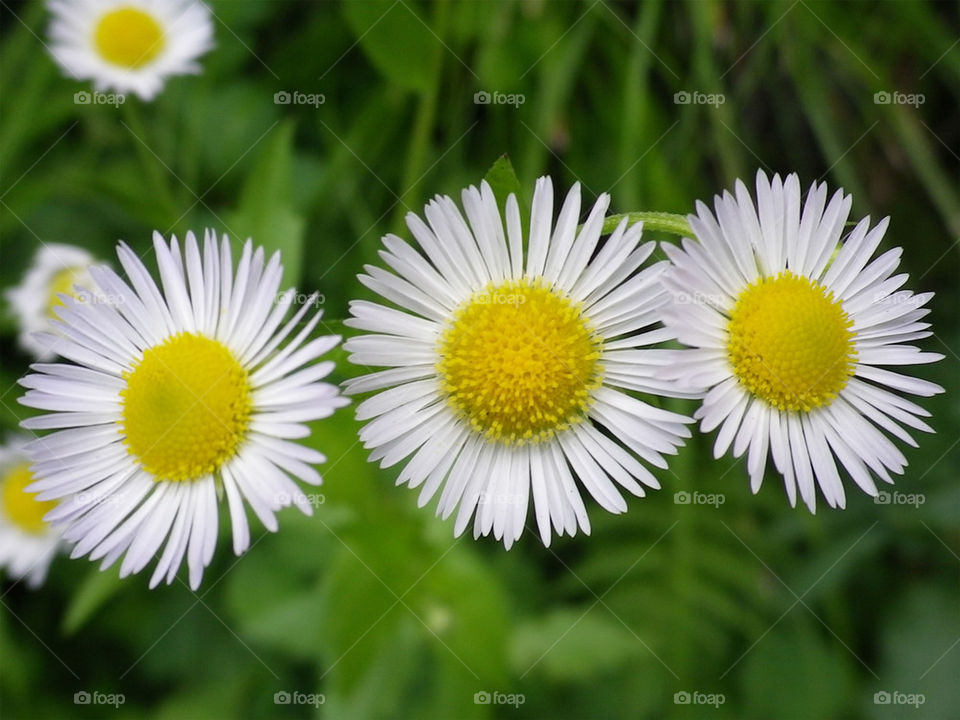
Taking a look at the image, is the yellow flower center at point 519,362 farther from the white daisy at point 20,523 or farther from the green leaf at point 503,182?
the white daisy at point 20,523

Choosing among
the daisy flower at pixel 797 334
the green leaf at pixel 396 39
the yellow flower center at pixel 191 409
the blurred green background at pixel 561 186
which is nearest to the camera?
the daisy flower at pixel 797 334

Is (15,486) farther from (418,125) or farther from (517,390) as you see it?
(517,390)

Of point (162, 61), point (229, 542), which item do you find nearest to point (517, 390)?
point (229, 542)

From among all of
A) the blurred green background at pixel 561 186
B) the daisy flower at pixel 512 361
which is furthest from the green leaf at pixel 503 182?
the blurred green background at pixel 561 186

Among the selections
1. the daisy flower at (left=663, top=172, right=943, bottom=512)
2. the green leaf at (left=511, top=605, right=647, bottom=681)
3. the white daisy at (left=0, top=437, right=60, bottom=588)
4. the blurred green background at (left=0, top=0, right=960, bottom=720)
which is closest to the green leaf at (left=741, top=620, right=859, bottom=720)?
the blurred green background at (left=0, top=0, right=960, bottom=720)

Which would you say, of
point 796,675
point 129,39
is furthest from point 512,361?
point 129,39

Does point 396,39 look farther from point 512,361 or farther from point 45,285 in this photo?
point 512,361

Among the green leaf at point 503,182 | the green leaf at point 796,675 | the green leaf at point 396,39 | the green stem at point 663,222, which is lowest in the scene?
the green leaf at point 796,675
